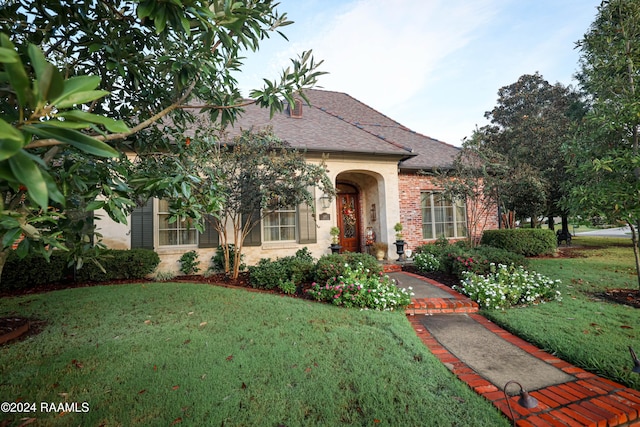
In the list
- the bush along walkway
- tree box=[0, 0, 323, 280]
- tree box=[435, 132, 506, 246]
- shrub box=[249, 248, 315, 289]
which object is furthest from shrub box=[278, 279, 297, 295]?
tree box=[435, 132, 506, 246]

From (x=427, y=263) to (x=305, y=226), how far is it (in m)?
3.63

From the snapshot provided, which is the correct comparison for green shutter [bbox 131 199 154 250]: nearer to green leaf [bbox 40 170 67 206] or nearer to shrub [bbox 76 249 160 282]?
shrub [bbox 76 249 160 282]

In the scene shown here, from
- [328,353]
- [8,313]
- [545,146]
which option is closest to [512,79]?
[545,146]

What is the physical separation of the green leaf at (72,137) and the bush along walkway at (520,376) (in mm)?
2696

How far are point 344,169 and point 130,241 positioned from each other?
20.6 ft

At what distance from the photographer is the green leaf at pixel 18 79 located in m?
0.67

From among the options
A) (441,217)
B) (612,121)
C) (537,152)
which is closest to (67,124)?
(612,121)

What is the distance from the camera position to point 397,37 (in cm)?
632

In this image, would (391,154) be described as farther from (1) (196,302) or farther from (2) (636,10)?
(1) (196,302)

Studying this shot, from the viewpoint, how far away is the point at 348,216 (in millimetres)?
10664

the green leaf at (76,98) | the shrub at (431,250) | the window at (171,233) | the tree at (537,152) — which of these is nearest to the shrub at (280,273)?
the window at (171,233)

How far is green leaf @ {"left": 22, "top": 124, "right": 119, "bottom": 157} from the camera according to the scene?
0.73m

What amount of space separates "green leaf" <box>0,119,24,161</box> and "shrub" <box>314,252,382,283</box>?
17.6ft
